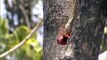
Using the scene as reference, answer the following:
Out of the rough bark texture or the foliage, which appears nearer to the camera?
the rough bark texture

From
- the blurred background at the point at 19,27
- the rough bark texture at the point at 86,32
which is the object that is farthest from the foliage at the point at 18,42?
the rough bark texture at the point at 86,32

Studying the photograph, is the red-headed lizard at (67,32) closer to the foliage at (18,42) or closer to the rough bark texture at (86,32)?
the rough bark texture at (86,32)

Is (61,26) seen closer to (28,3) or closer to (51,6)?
(51,6)

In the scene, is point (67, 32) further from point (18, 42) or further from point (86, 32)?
point (18, 42)

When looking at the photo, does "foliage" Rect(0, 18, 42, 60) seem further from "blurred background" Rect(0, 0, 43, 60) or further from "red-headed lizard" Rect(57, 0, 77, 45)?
"red-headed lizard" Rect(57, 0, 77, 45)

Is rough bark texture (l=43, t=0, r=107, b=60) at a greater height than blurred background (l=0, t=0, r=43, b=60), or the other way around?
rough bark texture (l=43, t=0, r=107, b=60)

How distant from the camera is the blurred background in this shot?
283cm

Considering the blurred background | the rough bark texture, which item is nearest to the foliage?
the blurred background

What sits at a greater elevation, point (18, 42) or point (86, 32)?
point (86, 32)

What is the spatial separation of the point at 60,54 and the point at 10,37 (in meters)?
2.42

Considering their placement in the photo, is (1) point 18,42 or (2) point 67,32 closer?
(2) point 67,32

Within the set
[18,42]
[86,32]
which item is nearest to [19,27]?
[18,42]

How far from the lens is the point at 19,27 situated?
9.82 ft

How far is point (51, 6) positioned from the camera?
767 millimetres
